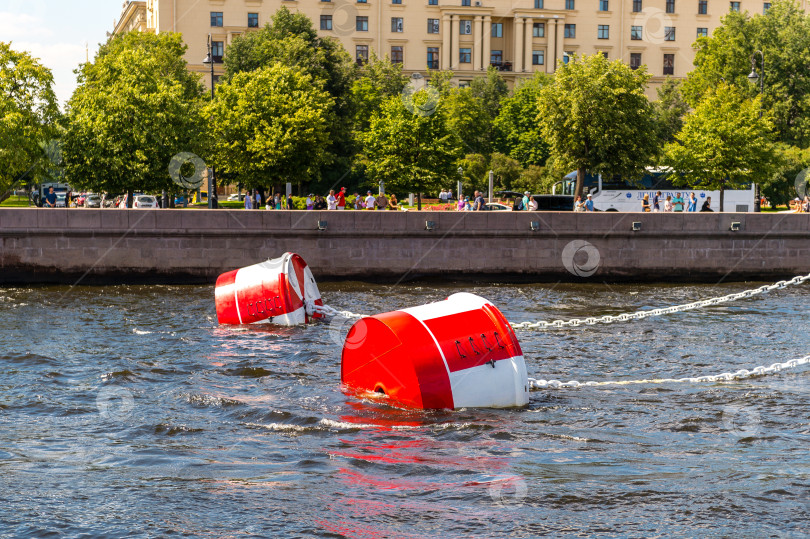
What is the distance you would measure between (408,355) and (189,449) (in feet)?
8.33

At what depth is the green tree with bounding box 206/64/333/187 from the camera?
1882 inches

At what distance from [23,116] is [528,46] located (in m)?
62.0

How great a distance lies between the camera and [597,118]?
43281mm

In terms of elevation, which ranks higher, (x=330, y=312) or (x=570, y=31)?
(x=570, y=31)

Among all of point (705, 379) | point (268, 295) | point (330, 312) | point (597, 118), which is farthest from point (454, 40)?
point (705, 379)

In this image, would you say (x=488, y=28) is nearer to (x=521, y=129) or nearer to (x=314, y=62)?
(x=521, y=129)

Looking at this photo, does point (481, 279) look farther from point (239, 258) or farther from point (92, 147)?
point (92, 147)

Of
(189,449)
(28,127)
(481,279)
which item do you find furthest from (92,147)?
(189,449)

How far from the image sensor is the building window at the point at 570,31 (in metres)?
91.4

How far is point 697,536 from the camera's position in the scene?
7797mm

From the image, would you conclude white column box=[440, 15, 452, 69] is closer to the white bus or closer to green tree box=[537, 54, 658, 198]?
the white bus

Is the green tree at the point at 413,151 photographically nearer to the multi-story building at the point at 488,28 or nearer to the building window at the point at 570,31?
the multi-story building at the point at 488,28

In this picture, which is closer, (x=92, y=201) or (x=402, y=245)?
(x=402, y=245)

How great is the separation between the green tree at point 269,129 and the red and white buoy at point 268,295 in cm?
2921
